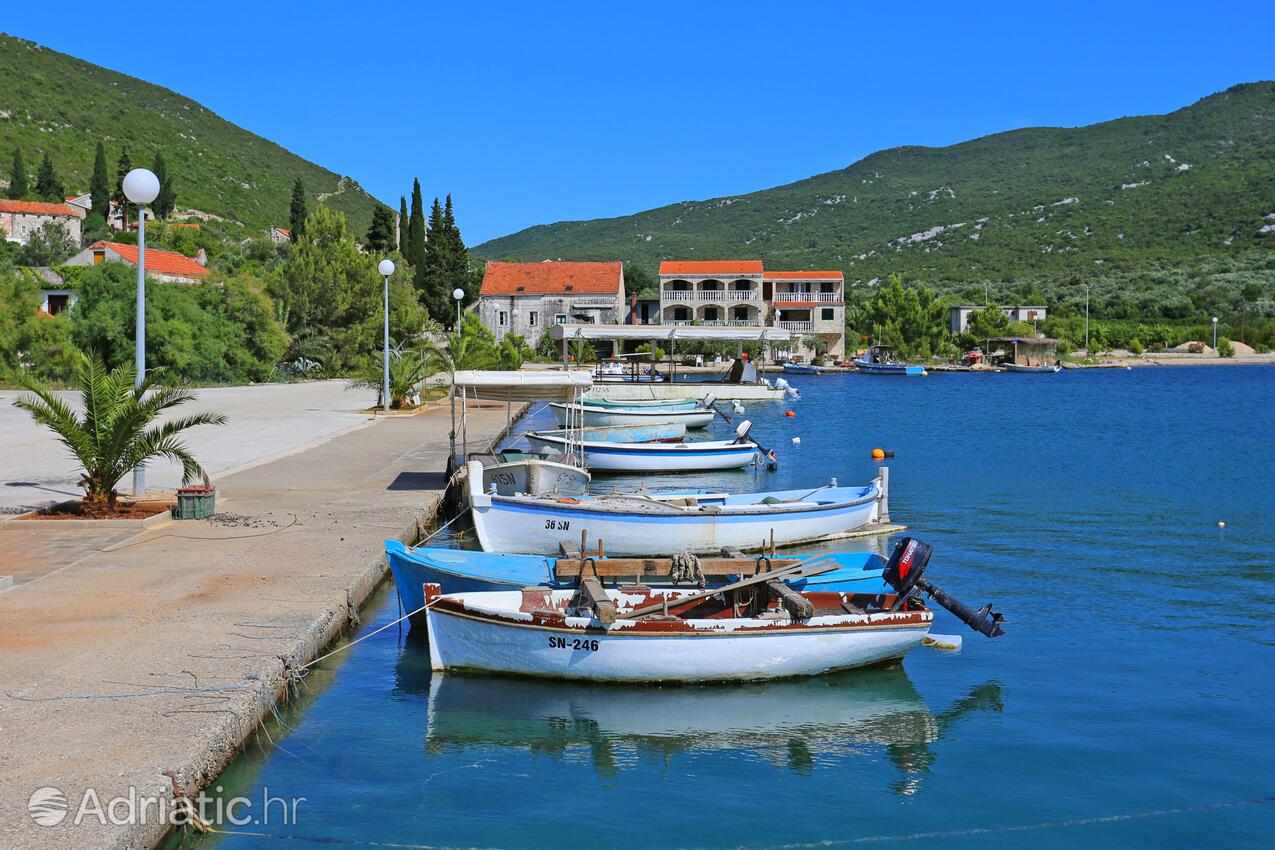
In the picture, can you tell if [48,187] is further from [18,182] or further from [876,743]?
[876,743]

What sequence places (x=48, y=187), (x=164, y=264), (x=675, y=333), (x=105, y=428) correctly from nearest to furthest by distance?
1. (x=105, y=428)
2. (x=675, y=333)
3. (x=164, y=264)
4. (x=48, y=187)

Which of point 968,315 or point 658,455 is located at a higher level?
point 968,315

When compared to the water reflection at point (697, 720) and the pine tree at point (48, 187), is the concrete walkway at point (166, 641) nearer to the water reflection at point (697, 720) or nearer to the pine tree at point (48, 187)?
the water reflection at point (697, 720)

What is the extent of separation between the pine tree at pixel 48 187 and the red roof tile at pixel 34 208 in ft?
34.3

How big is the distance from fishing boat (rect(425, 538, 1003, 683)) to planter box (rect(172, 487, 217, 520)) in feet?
19.3

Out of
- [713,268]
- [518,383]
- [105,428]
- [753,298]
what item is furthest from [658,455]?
[713,268]

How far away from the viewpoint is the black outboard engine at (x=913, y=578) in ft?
38.0

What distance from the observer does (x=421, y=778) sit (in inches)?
359

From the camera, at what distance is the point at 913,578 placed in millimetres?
11578

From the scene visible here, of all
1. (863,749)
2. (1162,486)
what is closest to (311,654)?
(863,749)

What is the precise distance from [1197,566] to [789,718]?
1009cm

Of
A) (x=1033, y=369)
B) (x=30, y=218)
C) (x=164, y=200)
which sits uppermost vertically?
(x=164, y=200)

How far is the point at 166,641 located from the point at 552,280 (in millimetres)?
82238

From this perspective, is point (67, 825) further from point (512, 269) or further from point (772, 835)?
point (512, 269)
